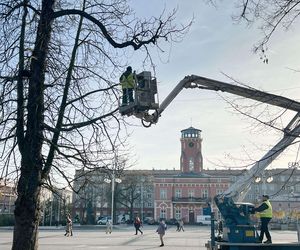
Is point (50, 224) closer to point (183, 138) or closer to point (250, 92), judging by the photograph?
point (183, 138)

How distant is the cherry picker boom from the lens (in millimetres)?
→ 8789

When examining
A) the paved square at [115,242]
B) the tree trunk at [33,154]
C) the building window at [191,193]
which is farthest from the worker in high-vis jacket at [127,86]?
the building window at [191,193]

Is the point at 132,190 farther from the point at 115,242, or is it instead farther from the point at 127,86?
the point at 127,86

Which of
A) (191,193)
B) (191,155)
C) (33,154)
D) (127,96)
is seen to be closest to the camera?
(33,154)

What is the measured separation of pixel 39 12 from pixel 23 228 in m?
4.41

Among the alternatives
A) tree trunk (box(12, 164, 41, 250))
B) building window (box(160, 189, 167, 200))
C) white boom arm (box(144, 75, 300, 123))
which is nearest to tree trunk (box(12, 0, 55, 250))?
tree trunk (box(12, 164, 41, 250))

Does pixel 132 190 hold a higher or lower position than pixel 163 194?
higher

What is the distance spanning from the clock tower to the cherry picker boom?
81.7 meters

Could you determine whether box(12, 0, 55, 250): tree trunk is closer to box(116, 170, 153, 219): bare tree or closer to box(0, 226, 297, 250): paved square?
box(0, 226, 297, 250): paved square

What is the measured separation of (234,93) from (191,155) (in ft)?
278

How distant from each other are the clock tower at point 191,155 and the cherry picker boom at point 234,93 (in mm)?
81655

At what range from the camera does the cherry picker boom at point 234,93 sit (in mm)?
8789

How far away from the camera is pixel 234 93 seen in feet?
34.1

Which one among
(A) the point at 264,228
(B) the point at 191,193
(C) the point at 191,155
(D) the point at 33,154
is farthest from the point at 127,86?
(C) the point at 191,155
